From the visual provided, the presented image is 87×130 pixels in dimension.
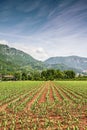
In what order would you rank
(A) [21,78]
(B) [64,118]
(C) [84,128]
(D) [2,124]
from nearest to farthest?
(C) [84,128] → (D) [2,124] → (B) [64,118] → (A) [21,78]

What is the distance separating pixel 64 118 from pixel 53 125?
102 inches

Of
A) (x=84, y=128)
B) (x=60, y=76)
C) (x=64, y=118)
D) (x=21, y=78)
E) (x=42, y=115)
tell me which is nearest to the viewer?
(x=84, y=128)

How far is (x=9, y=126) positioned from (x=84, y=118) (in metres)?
6.27

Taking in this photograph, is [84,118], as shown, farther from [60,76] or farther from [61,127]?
[60,76]

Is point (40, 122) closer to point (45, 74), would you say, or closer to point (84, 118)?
point (84, 118)

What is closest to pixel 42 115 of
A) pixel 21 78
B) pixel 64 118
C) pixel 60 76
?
pixel 64 118

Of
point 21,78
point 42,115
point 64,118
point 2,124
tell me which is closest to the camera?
point 2,124

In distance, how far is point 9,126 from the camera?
14.0 m

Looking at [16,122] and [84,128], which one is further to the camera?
[16,122]

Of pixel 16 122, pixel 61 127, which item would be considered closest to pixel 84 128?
pixel 61 127

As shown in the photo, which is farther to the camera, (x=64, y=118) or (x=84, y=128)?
(x=64, y=118)

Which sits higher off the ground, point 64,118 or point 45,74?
point 45,74

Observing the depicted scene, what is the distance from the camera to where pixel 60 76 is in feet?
620

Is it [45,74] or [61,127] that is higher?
[45,74]
